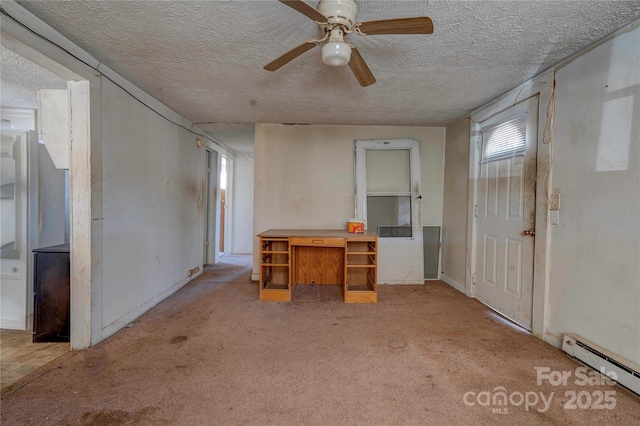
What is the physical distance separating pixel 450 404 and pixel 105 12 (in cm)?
309

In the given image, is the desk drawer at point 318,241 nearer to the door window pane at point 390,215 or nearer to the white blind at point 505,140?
the door window pane at point 390,215

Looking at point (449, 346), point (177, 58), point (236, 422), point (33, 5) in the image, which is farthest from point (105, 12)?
point (449, 346)

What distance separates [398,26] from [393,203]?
2641 mm

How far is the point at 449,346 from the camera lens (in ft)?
7.02

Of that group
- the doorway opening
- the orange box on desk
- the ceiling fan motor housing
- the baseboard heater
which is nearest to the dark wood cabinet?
the doorway opening

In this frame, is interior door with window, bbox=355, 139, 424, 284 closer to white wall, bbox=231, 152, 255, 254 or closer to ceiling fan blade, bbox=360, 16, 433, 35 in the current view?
ceiling fan blade, bbox=360, 16, 433, 35

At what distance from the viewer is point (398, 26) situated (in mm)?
1388

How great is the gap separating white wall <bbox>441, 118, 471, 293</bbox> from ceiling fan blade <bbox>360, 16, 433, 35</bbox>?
2350mm

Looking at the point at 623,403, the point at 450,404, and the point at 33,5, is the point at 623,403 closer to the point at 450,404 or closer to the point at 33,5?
the point at 450,404

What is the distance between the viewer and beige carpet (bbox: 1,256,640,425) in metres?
1.43

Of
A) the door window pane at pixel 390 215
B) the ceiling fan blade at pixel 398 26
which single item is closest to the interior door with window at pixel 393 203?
the door window pane at pixel 390 215

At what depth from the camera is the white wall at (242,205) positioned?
20.3ft

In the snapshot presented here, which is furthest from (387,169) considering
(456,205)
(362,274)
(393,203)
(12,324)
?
(12,324)

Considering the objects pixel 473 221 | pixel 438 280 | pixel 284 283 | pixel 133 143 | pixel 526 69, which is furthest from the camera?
pixel 438 280
